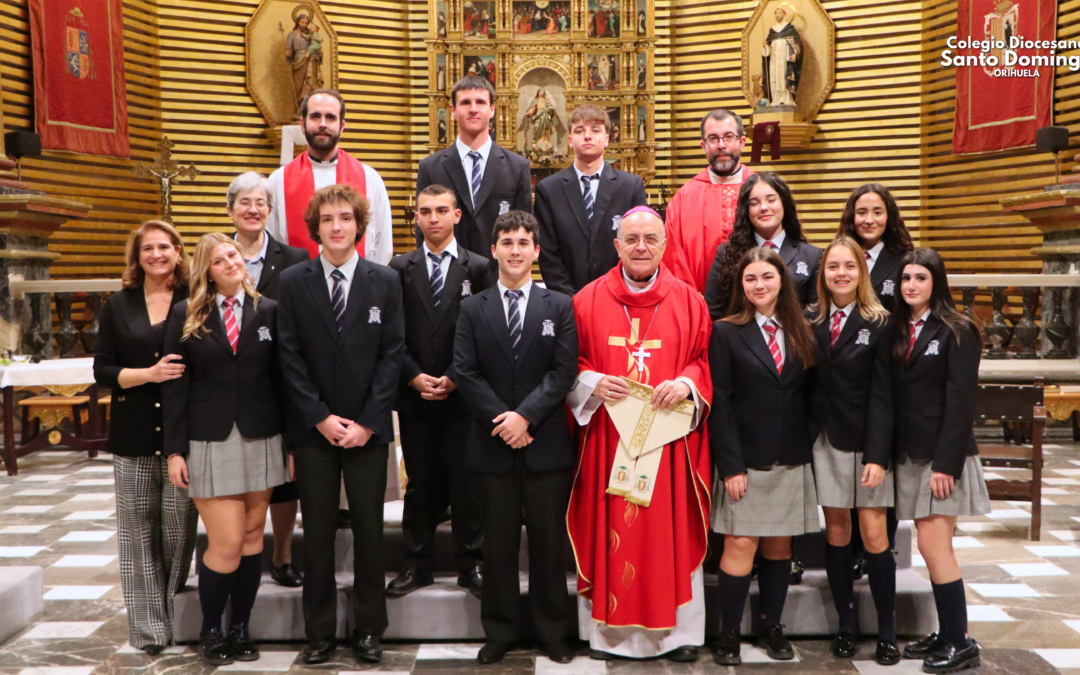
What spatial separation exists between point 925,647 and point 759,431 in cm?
111

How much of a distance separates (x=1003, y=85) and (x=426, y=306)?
9331 mm

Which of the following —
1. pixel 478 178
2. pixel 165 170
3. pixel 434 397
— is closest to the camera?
pixel 434 397

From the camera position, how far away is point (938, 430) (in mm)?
3406

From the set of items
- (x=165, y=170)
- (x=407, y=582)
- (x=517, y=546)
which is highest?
(x=165, y=170)

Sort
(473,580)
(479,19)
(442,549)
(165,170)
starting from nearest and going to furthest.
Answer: (473,580), (442,549), (165,170), (479,19)

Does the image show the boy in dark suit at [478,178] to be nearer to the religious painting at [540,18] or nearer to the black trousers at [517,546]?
the black trousers at [517,546]

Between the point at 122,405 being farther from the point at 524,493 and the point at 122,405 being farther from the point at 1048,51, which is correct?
the point at 1048,51

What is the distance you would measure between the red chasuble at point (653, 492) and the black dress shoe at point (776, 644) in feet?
1.33

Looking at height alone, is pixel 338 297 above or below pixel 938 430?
above

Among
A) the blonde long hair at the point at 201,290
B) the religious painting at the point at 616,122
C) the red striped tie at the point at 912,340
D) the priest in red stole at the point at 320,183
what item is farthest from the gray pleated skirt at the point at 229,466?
the religious painting at the point at 616,122

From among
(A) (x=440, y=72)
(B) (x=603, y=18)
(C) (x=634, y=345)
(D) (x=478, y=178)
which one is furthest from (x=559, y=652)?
(B) (x=603, y=18)

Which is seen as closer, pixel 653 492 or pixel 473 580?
pixel 653 492

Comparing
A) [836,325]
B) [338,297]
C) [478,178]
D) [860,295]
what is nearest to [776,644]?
[836,325]

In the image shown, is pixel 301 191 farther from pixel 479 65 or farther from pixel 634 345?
pixel 479 65
